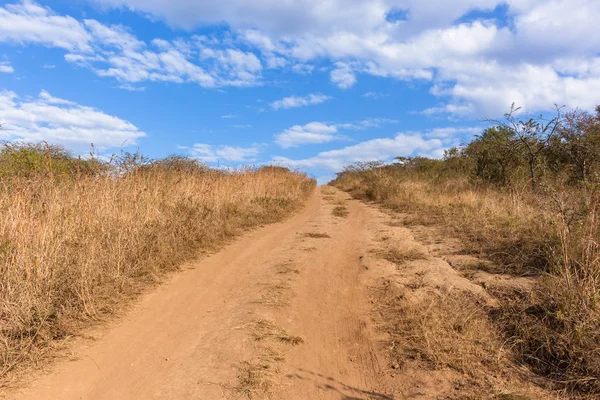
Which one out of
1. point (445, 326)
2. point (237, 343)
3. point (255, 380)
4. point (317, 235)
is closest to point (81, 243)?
point (237, 343)

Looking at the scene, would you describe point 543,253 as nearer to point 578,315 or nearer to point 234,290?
point 578,315

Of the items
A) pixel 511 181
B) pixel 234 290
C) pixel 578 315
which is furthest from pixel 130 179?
pixel 511 181

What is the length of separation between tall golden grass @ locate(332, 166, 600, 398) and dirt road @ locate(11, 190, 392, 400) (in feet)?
4.87

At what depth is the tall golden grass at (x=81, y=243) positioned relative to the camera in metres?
3.48

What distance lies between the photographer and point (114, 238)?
5090 mm

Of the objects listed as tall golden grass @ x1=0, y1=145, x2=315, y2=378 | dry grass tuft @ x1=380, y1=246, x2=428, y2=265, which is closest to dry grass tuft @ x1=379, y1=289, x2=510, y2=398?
dry grass tuft @ x1=380, y1=246, x2=428, y2=265

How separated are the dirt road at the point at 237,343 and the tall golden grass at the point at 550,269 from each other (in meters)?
1.48

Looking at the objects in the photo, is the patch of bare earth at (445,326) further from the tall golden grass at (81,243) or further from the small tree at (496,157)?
the small tree at (496,157)

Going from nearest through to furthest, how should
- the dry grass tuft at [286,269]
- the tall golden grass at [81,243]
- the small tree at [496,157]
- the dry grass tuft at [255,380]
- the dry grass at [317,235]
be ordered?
the dry grass tuft at [255,380] → the tall golden grass at [81,243] → the dry grass tuft at [286,269] → the dry grass at [317,235] → the small tree at [496,157]

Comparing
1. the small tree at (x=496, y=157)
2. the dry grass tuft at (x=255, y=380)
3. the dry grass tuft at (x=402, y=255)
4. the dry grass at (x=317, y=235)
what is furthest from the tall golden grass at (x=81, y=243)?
the small tree at (x=496, y=157)

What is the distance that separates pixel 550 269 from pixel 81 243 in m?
5.69

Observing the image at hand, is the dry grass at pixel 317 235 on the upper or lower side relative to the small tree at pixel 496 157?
lower

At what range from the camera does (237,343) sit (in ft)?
11.7

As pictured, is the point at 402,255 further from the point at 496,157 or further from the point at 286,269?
the point at 496,157
